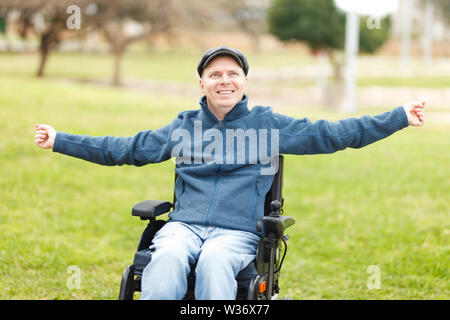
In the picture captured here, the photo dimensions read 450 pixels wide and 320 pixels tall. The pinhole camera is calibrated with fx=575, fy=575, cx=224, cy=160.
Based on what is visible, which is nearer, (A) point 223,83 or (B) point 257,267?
(B) point 257,267

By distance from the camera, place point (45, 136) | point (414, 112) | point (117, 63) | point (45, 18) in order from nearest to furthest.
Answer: point (414, 112) → point (45, 136) → point (117, 63) → point (45, 18)

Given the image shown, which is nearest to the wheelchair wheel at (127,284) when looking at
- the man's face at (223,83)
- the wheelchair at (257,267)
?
the wheelchair at (257,267)

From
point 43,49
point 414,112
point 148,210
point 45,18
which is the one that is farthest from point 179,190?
point 43,49

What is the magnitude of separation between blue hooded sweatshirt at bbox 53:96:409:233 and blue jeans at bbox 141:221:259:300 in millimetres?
122

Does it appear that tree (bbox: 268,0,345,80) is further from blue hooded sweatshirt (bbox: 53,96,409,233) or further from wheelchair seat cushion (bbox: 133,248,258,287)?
wheelchair seat cushion (bbox: 133,248,258,287)

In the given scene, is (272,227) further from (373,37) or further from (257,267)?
(373,37)

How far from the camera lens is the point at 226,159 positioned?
3.14 m

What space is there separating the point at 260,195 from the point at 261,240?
0.28m

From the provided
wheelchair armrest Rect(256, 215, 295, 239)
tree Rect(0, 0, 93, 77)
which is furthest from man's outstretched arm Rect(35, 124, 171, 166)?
tree Rect(0, 0, 93, 77)

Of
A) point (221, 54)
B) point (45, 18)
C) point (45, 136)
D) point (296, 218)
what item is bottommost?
point (296, 218)

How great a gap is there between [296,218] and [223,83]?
11.4ft

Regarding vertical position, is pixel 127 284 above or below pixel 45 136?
below
